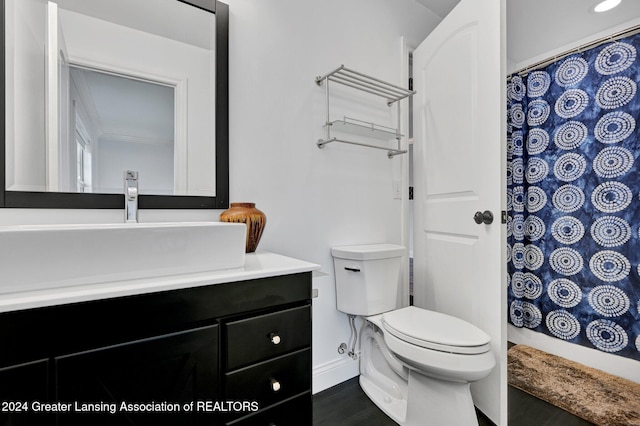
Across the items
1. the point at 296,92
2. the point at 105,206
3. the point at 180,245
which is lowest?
the point at 180,245

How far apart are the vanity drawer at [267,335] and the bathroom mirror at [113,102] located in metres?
0.59

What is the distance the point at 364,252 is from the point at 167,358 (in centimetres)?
99

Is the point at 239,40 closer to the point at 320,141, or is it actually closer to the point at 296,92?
the point at 296,92

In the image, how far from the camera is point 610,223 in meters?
1.84

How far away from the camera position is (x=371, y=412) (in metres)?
1.50

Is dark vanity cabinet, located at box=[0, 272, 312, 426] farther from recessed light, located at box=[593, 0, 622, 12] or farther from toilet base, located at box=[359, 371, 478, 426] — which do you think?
recessed light, located at box=[593, 0, 622, 12]

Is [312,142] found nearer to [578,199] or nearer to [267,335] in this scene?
[267,335]

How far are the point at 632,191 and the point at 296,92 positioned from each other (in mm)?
1979

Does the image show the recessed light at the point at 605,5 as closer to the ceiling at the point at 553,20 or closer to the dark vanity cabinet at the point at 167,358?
the ceiling at the point at 553,20

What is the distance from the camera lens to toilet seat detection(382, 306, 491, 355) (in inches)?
47.5

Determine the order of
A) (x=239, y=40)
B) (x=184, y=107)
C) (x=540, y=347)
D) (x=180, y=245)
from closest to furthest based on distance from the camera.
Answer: (x=180, y=245), (x=184, y=107), (x=239, y=40), (x=540, y=347)

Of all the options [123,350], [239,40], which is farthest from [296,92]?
[123,350]

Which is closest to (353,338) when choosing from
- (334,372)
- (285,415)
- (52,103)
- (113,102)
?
(334,372)

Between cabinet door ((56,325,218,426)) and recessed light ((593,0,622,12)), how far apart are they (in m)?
2.75
